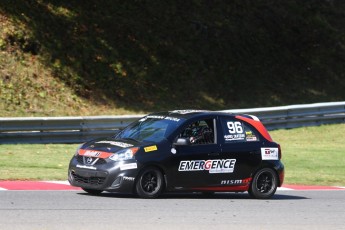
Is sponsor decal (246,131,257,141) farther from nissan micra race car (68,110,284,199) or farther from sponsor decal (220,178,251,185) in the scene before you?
sponsor decal (220,178,251,185)

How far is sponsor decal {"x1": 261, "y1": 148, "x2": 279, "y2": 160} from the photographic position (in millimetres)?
15250

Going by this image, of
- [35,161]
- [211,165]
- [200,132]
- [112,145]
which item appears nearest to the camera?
[112,145]

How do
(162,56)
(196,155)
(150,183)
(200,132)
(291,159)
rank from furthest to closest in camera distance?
(162,56), (291,159), (200,132), (196,155), (150,183)

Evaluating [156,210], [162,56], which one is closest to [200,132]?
[156,210]

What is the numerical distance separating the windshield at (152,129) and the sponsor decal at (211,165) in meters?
0.61

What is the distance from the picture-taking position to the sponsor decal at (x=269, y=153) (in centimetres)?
1525

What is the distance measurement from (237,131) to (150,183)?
6.76 feet

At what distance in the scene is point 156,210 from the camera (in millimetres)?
12508

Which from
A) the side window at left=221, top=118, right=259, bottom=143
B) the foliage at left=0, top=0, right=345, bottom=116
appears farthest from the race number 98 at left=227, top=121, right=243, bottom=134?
the foliage at left=0, top=0, right=345, bottom=116

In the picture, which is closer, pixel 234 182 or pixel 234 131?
pixel 234 182

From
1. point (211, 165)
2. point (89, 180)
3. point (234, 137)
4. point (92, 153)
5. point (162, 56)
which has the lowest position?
point (89, 180)

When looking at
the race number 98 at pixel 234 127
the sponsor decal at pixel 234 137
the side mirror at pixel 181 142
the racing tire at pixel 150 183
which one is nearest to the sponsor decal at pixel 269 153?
the sponsor decal at pixel 234 137

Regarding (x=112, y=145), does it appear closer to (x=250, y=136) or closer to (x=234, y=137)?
(x=234, y=137)

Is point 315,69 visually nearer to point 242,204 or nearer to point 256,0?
point 256,0
